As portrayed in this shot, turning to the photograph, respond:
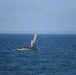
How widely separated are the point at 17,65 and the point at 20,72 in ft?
44.7

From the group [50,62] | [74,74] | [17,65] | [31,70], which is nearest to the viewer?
[74,74]

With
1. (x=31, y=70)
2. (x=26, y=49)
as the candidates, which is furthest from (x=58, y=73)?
(x=26, y=49)

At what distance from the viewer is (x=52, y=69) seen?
108375 millimetres

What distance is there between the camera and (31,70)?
106125mm

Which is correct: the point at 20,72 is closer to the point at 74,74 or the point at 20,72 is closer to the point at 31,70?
the point at 31,70

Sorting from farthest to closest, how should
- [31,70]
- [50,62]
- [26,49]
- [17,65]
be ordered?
[26,49] → [50,62] → [17,65] → [31,70]

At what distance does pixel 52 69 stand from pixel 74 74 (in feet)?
38.0

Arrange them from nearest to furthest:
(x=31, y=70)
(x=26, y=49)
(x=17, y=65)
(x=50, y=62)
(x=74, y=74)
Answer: (x=74, y=74) → (x=31, y=70) → (x=17, y=65) → (x=50, y=62) → (x=26, y=49)

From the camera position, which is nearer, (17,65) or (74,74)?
(74,74)

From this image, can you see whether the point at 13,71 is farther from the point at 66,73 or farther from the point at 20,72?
the point at 66,73

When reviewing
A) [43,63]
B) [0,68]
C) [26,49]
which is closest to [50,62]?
[43,63]

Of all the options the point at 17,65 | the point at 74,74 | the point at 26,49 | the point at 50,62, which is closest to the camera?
the point at 74,74

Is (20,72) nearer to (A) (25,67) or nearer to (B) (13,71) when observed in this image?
(B) (13,71)

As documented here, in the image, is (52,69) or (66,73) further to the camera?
(52,69)
